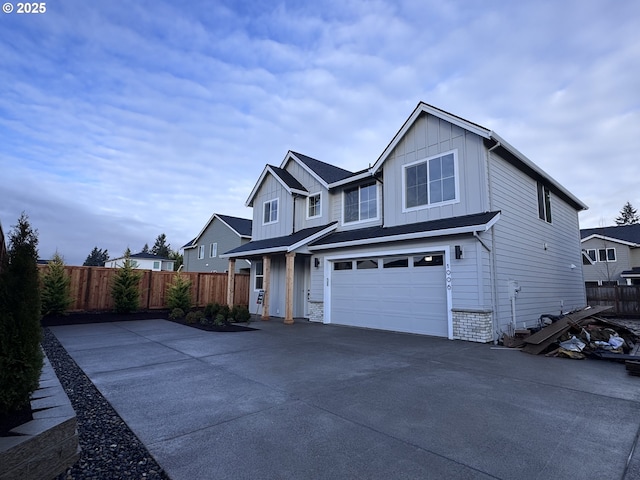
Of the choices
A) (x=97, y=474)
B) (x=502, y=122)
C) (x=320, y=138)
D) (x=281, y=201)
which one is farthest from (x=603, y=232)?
(x=97, y=474)

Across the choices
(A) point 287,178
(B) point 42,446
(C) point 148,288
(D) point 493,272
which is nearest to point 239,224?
(C) point 148,288

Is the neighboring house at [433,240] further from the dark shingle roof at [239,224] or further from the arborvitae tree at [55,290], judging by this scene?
the dark shingle roof at [239,224]

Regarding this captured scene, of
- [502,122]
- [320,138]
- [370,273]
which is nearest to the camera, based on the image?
[370,273]

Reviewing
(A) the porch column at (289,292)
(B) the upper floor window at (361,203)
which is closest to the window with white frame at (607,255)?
(B) the upper floor window at (361,203)

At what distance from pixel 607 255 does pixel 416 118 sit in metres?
25.3

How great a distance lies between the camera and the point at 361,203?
12.5 m

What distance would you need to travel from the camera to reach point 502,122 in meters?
14.0

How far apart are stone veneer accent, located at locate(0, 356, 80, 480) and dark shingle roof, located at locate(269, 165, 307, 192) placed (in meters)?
12.2

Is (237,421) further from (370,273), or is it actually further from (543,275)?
(543,275)

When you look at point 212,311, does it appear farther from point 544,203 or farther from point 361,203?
point 544,203

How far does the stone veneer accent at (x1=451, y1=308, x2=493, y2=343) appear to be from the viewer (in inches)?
322

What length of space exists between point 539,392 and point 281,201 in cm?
1228

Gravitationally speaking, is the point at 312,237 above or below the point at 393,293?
above

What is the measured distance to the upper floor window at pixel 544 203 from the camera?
1185cm
